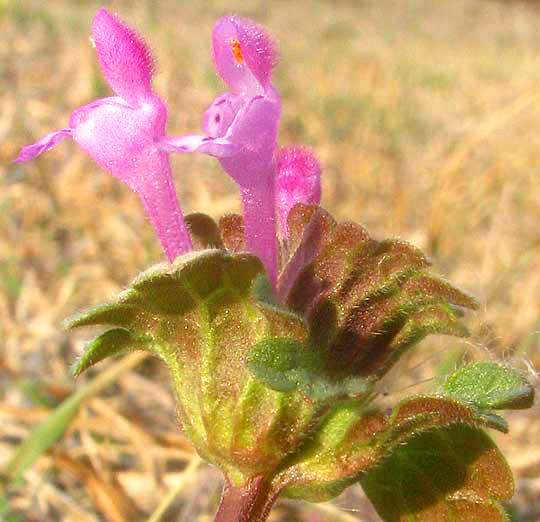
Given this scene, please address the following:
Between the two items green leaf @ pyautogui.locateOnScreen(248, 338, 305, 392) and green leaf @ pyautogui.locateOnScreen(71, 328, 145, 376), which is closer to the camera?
green leaf @ pyautogui.locateOnScreen(248, 338, 305, 392)

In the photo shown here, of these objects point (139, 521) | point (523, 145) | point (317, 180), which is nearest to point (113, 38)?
point (317, 180)

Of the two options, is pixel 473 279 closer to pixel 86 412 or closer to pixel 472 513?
pixel 86 412

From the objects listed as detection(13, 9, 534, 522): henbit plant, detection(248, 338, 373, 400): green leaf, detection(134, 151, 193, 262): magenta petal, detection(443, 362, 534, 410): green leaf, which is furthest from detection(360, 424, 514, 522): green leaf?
detection(134, 151, 193, 262): magenta petal

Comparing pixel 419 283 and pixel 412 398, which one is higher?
pixel 419 283

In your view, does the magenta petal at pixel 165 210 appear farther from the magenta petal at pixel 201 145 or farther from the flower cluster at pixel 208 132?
the magenta petal at pixel 201 145

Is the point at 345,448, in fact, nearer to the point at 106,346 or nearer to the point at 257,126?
the point at 106,346

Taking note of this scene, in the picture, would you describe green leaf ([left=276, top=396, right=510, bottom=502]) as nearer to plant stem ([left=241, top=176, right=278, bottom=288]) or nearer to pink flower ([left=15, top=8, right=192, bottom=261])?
plant stem ([left=241, top=176, right=278, bottom=288])
